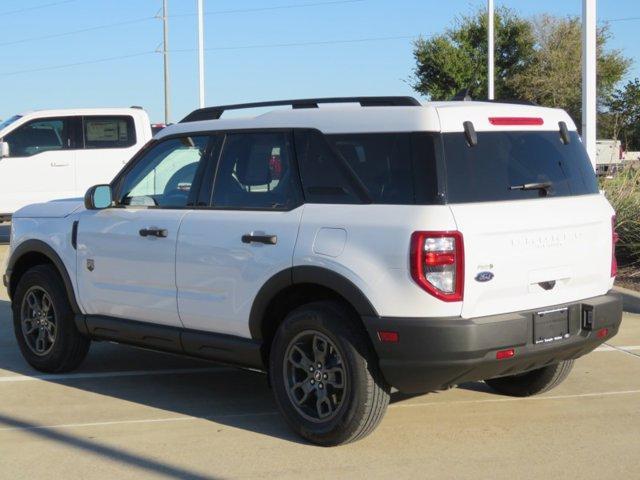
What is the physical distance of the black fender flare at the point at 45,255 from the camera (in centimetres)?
702

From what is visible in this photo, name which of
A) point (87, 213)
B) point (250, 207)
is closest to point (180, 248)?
point (250, 207)

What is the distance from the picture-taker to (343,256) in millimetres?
5211

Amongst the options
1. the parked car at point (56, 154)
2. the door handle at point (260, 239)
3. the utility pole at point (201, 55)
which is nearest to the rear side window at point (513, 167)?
the door handle at point (260, 239)

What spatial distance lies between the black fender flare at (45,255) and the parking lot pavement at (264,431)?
0.65 metres

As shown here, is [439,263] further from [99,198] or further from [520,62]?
[520,62]

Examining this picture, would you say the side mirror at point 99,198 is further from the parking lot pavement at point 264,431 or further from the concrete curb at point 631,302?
the concrete curb at point 631,302

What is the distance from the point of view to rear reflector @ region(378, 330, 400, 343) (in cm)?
504

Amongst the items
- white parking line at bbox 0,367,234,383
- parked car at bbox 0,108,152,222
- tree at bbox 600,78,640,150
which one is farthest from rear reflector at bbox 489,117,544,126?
tree at bbox 600,78,640,150

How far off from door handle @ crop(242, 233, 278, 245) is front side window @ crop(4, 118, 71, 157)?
38.0 ft

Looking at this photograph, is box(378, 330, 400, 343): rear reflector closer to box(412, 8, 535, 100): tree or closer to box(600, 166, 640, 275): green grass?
box(600, 166, 640, 275): green grass

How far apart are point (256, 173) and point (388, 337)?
1.49 m

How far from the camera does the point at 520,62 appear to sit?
44.7 m

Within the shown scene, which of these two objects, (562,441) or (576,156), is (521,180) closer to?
(576,156)

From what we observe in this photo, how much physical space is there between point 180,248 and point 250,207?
1.93ft
